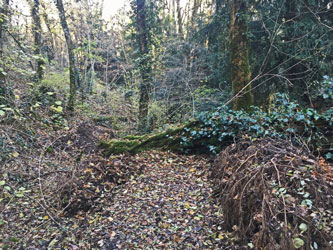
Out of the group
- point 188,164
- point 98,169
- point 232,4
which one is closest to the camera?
point 98,169

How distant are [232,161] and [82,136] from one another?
5.14 metres

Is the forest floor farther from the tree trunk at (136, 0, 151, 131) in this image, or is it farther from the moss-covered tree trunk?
the tree trunk at (136, 0, 151, 131)

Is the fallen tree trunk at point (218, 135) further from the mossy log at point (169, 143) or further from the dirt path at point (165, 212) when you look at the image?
the dirt path at point (165, 212)

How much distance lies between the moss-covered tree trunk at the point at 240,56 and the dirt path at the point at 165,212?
1.86m

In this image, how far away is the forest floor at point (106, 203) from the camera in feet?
A: 8.76

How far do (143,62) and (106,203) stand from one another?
5.63 metres

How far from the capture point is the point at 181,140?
16.1ft

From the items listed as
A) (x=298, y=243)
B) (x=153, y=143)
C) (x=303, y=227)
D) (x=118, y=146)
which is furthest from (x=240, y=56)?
(x=298, y=243)

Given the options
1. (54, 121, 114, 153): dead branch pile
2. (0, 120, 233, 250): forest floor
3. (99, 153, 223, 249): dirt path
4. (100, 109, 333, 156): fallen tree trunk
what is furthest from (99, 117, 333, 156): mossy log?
(54, 121, 114, 153): dead branch pile

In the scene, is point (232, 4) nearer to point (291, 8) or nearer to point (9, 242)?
point (291, 8)

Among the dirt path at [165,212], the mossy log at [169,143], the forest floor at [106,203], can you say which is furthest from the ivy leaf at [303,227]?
the mossy log at [169,143]

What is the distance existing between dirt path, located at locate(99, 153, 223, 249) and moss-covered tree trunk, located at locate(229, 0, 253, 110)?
1862 mm

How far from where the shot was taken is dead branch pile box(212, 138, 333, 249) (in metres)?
1.99

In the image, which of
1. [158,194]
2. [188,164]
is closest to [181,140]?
[188,164]
